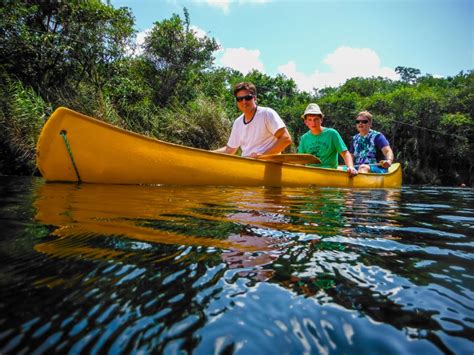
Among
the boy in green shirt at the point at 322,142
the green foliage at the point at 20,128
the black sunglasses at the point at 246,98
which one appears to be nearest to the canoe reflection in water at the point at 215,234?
the black sunglasses at the point at 246,98

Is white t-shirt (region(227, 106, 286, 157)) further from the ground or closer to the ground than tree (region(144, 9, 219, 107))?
closer to the ground

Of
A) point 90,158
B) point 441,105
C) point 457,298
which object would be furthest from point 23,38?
point 441,105

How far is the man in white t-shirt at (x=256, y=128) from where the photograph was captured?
12.3 ft

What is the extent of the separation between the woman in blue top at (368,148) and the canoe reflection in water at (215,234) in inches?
142

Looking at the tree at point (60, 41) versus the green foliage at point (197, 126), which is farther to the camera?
the green foliage at point (197, 126)

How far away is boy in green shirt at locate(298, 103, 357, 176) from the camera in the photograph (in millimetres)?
4414

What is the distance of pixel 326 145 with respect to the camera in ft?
15.0

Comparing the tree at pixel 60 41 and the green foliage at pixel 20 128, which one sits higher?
the tree at pixel 60 41

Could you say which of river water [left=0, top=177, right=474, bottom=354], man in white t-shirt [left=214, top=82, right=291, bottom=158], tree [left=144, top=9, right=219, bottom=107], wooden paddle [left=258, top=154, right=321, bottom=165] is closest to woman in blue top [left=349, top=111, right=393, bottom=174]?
wooden paddle [left=258, top=154, right=321, bottom=165]

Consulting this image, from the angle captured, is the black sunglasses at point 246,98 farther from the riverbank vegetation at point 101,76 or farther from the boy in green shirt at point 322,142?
the riverbank vegetation at point 101,76

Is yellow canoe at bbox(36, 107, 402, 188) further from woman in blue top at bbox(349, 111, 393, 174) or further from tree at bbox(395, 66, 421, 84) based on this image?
tree at bbox(395, 66, 421, 84)

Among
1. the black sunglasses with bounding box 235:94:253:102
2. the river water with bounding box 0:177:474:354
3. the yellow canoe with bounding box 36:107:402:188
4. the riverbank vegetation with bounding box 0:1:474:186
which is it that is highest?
the riverbank vegetation with bounding box 0:1:474:186

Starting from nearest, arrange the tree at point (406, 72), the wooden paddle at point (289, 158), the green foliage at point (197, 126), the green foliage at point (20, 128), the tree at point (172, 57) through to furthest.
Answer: the wooden paddle at point (289, 158) < the green foliage at point (20, 128) < the green foliage at point (197, 126) < the tree at point (172, 57) < the tree at point (406, 72)

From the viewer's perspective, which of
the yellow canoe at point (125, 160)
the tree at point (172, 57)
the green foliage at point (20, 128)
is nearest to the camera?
the yellow canoe at point (125, 160)
